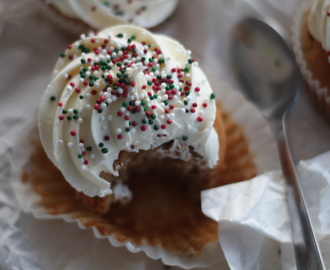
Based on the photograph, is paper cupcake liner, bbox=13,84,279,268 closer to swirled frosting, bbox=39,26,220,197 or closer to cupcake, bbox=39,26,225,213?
cupcake, bbox=39,26,225,213

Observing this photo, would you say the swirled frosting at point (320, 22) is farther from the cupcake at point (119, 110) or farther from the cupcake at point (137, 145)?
the cupcake at point (119, 110)

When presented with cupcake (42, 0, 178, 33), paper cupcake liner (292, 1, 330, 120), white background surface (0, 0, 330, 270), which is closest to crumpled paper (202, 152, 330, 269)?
white background surface (0, 0, 330, 270)

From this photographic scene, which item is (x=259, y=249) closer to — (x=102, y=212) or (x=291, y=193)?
(x=291, y=193)

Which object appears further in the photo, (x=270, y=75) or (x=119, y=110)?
(x=270, y=75)

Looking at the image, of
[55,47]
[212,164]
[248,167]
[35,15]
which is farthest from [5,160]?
[248,167]

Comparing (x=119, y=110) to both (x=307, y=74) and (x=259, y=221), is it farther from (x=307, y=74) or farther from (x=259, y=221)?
(x=307, y=74)

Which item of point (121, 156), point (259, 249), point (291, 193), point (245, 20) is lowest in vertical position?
point (259, 249)

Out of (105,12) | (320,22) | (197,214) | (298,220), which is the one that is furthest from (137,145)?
(320,22)
